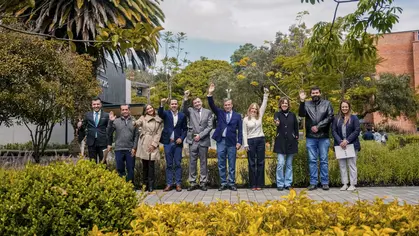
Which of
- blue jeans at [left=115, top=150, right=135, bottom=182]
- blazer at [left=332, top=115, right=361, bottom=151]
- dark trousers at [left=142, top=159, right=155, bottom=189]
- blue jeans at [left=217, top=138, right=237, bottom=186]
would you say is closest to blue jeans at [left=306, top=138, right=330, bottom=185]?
blazer at [left=332, top=115, right=361, bottom=151]

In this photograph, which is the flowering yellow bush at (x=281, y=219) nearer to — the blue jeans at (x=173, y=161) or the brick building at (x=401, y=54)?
the blue jeans at (x=173, y=161)

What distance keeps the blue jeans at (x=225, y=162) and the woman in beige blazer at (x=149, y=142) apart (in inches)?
54.9

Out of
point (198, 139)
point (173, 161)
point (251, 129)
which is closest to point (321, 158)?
point (251, 129)

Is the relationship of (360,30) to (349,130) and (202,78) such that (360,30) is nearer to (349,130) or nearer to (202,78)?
(349,130)

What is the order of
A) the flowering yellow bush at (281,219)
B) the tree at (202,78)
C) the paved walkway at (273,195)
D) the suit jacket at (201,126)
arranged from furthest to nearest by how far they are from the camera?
1. the tree at (202,78)
2. the suit jacket at (201,126)
3. the paved walkway at (273,195)
4. the flowering yellow bush at (281,219)

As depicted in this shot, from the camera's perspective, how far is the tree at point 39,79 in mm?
11625

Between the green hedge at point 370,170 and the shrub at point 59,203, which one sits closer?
the shrub at point 59,203

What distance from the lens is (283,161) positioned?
8.52m

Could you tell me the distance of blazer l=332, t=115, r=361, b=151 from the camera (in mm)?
8250

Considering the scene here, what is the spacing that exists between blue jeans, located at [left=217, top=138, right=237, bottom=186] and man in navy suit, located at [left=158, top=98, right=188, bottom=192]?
879 millimetres

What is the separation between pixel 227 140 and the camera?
337 inches

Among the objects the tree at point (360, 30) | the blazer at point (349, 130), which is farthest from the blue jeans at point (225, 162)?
the tree at point (360, 30)

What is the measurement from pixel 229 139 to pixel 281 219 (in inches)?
223

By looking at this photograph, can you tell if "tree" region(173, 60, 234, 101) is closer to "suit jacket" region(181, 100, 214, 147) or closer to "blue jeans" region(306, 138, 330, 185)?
"suit jacket" region(181, 100, 214, 147)
